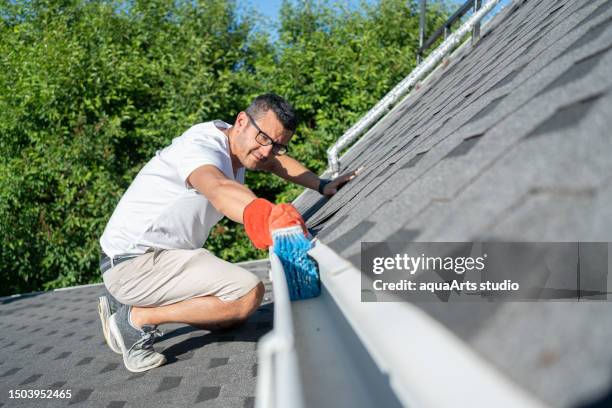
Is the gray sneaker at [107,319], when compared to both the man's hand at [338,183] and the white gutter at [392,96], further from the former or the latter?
the white gutter at [392,96]

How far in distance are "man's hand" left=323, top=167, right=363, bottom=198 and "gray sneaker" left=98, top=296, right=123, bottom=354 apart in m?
1.80

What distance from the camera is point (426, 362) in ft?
1.72

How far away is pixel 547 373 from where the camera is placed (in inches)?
16.4

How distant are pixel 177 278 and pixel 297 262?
163cm

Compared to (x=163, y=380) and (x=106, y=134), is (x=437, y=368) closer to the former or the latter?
(x=163, y=380)

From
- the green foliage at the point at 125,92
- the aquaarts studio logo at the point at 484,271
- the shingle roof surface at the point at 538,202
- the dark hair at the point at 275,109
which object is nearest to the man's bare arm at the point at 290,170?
the dark hair at the point at 275,109

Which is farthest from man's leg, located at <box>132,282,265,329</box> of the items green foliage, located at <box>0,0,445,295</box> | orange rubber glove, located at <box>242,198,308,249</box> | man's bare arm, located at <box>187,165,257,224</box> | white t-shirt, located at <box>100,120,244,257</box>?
green foliage, located at <box>0,0,445,295</box>

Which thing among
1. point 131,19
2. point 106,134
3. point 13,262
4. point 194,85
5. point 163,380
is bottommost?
point 163,380

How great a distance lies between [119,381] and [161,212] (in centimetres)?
104

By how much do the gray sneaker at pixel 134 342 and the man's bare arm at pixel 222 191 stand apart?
42.8 inches

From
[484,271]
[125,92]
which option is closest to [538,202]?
[484,271]

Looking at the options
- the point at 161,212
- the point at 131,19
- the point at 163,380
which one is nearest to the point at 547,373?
the point at 163,380

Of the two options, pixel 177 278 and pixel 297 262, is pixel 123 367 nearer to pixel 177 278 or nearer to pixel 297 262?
pixel 177 278

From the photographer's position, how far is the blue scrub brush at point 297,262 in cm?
127
